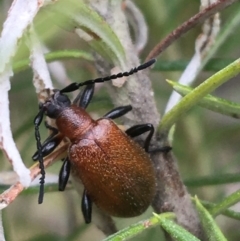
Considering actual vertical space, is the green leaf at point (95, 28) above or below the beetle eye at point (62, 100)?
above

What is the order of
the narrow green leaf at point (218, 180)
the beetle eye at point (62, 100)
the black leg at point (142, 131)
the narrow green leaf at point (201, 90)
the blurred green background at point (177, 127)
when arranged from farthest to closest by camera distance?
the blurred green background at point (177, 127) → the beetle eye at point (62, 100) → the narrow green leaf at point (218, 180) → the black leg at point (142, 131) → the narrow green leaf at point (201, 90)

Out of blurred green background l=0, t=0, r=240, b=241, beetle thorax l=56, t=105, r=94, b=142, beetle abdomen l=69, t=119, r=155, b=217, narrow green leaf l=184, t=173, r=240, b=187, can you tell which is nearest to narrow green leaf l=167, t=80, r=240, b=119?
beetle abdomen l=69, t=119, r=155, b=217

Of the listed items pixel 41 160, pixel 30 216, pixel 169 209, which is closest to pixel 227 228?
pixel 30 216

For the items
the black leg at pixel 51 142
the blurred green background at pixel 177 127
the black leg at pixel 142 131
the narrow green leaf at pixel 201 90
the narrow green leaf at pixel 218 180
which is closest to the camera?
the narrow green leaf at pixel 201 90

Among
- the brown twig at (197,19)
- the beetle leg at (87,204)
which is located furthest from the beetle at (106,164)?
the brown twig at (197,19)

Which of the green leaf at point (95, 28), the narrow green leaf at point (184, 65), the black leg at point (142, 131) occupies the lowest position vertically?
the black leg at point (142, 131)

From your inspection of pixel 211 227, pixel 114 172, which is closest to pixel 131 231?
pixel 211 227

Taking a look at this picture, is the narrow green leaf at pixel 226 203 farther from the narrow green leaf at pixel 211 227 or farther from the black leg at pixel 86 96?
the black leg at pixel 86 96

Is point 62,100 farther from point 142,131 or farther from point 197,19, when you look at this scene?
point 197,19

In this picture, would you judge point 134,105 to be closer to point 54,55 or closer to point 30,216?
point 54,55
